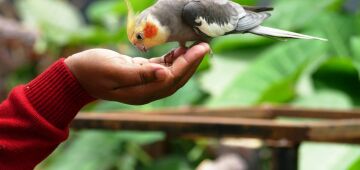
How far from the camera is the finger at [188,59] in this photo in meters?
0.68

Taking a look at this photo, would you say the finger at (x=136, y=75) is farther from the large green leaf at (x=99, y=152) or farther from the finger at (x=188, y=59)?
the large green leaf at (x=99, y=152)

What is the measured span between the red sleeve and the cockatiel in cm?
13

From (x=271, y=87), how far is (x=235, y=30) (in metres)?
1.33

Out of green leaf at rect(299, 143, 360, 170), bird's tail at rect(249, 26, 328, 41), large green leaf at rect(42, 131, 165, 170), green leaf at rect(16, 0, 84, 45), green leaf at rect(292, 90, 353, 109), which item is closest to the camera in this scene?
bird's tail at rect(249, 26, 328, 41)

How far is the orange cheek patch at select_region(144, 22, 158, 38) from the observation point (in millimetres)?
654

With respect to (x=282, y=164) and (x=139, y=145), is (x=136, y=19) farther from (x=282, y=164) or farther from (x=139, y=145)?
(x=139, y=145)

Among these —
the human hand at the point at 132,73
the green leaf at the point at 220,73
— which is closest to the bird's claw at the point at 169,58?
the human hand at the point at 132,73

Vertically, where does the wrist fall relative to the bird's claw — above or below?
below

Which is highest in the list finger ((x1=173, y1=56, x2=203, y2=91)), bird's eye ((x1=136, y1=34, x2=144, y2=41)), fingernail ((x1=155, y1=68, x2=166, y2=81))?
bird's eye ((x1=136, y1=34, x2=144, y2=41))

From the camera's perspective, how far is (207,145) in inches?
83.5

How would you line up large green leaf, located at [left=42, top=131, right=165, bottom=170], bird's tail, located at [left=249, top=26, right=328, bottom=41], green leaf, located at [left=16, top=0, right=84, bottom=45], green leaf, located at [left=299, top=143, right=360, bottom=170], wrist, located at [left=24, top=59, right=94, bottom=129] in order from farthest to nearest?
green leaf, located at [left=16, top=0, right=84, bottom=45] < large green leaf, located at [left=42, top=131, right=165, bottom=170] < green leaf, located at [left=299, top=143, right=360, bottom=170] < wrist, located at [left=24, top=59, right=94, bottom=129] < bird's tail, located at [left=249, top=26, right=328, bottom=41]

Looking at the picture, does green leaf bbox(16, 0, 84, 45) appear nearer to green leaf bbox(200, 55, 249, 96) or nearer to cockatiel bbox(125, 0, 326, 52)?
green leaf bbox(200, 55, 249, 96)

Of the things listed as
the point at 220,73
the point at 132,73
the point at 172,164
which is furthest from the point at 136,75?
the point at 220,73

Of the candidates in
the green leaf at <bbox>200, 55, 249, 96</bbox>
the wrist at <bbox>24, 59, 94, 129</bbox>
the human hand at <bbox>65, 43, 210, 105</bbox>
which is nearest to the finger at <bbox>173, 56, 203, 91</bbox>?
the human hand at <bbox>65, 43, 210, 105</bbox>
